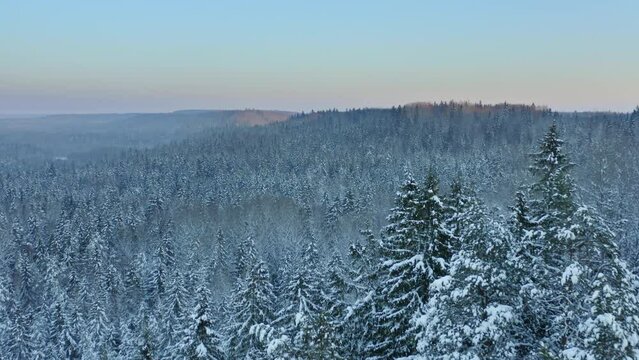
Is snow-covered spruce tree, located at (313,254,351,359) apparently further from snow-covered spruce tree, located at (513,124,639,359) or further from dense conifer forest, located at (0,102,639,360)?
snow-covered spruce tree, located at (513,124,639,359)

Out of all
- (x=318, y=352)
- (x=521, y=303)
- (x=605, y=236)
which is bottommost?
(x=318, y=352)

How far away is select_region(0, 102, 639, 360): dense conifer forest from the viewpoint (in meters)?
10.6

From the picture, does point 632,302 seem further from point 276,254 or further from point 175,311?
point 276,254

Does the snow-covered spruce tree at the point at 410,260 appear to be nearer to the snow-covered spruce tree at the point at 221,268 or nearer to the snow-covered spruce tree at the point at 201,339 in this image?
the snow-covered spruce tree at the point at 201,339

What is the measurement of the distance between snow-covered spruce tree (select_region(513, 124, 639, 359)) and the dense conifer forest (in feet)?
0.15

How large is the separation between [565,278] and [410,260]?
452 centimetres

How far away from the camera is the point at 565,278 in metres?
10.0

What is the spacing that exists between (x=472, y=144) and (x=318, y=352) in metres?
168

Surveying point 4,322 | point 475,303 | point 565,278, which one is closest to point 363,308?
point 475,303

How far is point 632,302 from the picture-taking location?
972cm

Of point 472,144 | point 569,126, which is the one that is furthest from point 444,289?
point 569,126

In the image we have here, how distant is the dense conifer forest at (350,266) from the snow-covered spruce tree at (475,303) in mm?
43

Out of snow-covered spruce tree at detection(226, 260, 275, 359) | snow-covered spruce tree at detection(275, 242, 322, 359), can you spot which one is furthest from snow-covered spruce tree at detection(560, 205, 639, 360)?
snow-covered spruce tree at detection(226, 260, 275, 359)

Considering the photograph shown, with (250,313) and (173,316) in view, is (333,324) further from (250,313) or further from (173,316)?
(173,316)
